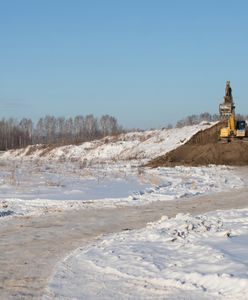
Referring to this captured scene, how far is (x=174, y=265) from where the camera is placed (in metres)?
7.37

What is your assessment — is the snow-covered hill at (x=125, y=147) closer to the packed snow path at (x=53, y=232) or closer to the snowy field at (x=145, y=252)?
the snowy field at (x=145, y=252)

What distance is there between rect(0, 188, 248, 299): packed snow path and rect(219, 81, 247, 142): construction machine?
63.0 feet

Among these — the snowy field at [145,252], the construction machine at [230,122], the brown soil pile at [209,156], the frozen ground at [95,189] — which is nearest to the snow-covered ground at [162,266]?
the snowy field at [145,252]

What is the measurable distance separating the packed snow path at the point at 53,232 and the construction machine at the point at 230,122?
1920 cm

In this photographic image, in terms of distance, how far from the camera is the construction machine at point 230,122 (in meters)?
37.0

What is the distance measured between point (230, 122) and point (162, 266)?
31751 millimetres

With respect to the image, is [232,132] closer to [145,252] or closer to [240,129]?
[240,129]

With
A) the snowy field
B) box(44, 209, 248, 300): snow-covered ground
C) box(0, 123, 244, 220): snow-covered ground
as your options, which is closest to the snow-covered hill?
box(0, 123, 244, 220): snow-covered ground

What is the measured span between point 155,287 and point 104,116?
141 metres

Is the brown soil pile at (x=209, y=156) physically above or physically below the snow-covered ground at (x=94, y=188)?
above

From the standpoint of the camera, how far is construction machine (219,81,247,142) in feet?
121

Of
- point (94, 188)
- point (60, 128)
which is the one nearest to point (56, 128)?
point (60, 128)

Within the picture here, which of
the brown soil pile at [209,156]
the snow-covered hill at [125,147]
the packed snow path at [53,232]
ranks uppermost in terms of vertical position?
the snow-covered hill at [125,147]

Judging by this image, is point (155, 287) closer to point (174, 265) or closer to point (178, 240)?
point (174, 265)
